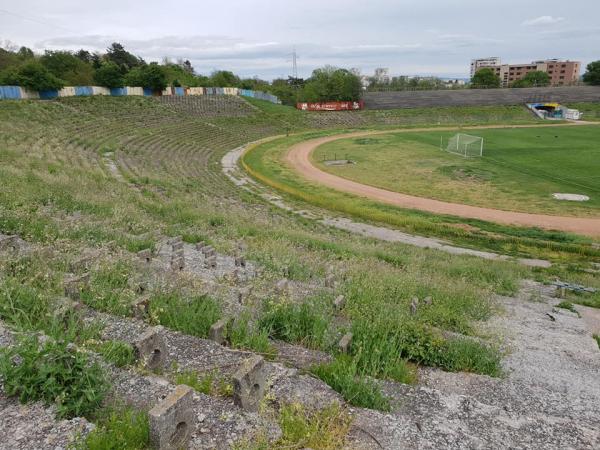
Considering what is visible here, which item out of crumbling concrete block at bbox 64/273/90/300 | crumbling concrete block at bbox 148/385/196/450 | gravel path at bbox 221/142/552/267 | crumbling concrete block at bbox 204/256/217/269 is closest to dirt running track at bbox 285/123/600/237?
gravel path at bbox 221/142/552/267

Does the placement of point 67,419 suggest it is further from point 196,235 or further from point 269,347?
point 196,235

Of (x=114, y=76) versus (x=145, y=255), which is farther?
(x=114, y=76)

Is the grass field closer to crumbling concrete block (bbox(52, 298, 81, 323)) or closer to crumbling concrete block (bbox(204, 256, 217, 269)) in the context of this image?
crumbling concrete block (bbox(204, 256, 217, 269))

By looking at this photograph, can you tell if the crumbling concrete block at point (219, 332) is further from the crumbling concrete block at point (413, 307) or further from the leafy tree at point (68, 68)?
the leafy tree at point (68, 68)

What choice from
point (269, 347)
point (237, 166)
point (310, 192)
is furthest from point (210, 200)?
point (269, 347)

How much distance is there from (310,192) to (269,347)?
2763cm

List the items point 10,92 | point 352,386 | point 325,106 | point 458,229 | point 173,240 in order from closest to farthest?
point 352,386
point 173,240
point 458,229
point 10,92
point 325,106

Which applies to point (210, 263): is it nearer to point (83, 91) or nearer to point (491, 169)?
point (491, 169)

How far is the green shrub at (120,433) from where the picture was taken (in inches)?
132

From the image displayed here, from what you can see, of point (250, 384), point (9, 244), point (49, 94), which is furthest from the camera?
point (49, 94)

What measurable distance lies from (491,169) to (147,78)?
49.8 meters

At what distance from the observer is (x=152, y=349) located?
4578 millimetres

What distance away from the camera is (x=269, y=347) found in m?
5.42

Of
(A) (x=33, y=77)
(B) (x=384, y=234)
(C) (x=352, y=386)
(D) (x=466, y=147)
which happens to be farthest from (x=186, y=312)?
(A) (x=33, y=77)
